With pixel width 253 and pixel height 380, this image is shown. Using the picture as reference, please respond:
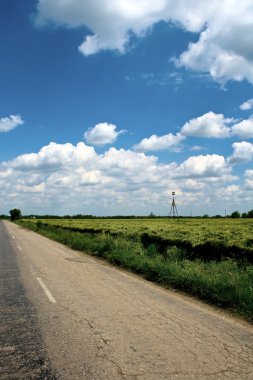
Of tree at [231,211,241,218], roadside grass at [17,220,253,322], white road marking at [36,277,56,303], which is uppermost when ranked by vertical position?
tree at [231,211,241,218]

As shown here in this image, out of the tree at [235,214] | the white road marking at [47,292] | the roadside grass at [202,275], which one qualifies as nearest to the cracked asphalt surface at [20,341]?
the white road marking at [47,292]

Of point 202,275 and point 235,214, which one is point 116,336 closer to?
point 202,275

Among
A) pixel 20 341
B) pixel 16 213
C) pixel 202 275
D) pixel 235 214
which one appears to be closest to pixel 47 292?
pixel 20 341

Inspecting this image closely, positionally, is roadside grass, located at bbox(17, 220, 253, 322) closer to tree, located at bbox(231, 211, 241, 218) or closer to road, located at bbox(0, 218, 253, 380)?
road, located at bbox(0, 218, 253, 380)

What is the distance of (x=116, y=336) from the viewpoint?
6.21 meters

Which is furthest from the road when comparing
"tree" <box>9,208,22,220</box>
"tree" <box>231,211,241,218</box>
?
"tree" <box>9,208,22,220</box>

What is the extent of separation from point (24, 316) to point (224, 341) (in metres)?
3.74

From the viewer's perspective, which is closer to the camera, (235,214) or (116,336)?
(116,336)

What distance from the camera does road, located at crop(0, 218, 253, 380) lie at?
482 cm

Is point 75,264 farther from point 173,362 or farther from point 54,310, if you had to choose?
point 173,362

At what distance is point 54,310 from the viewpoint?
7.90 m

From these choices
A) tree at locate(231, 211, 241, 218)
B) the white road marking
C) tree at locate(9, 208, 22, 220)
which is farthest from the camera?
tree at locate(9, 208, 22, 220)

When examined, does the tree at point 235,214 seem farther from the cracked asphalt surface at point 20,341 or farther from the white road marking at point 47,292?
the cracked asphalt surface at point 20,341

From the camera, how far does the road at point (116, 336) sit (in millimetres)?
4820
